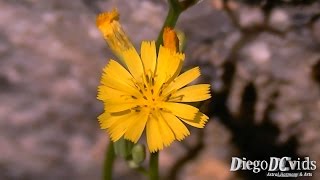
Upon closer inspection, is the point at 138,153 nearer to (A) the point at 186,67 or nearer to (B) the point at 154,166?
(B) the point at 154,166

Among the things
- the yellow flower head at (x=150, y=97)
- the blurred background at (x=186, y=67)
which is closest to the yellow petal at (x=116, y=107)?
the yellow flower head at (x=150, y=97)

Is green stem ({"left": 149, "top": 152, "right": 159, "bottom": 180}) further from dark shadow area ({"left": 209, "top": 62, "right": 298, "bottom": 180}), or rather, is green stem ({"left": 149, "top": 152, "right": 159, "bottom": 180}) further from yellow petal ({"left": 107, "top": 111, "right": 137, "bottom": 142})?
dark shadow area ({"left": 209, "top": 62, "right": 298, "bottom": 180})

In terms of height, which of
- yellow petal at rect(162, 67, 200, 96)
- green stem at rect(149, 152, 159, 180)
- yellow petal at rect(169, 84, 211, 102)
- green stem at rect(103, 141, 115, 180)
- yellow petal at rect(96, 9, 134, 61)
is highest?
yellow petal at rect(96, 9, 134, 61)

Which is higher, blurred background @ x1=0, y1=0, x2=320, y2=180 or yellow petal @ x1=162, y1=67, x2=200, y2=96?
blurred background @ x1=0, y1=0, x2=320, y2=180

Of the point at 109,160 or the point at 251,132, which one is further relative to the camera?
the point at 251,132

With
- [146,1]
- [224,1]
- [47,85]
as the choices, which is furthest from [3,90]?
[224,1]

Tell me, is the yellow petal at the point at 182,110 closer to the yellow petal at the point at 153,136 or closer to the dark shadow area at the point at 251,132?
the yellow petal at the point at 153,136

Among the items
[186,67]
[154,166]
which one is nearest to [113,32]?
[154,166]

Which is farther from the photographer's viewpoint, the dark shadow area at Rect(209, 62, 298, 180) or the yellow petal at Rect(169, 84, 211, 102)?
the dark shadow area at Rect(209, 62, 298, 180)

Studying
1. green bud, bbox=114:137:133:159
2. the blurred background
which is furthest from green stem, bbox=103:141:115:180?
the blurred background
